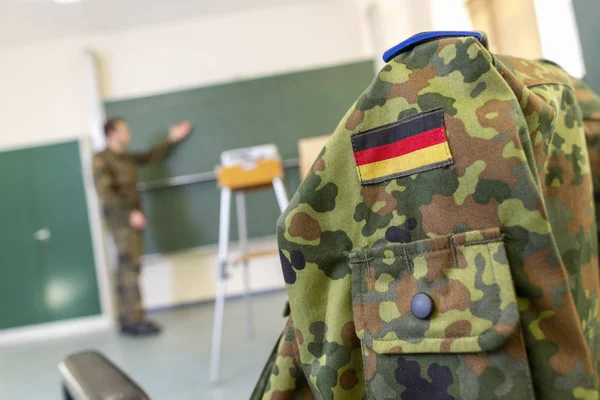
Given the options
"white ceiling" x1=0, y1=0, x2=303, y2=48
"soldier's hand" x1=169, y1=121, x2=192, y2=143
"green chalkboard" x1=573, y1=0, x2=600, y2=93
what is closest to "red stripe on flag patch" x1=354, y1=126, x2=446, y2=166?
"green chalkboard" x1=573, y1=0, x2=600, y2=93

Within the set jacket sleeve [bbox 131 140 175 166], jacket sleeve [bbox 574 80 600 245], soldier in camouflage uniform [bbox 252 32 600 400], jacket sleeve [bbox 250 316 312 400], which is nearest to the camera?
soldier in camouflage uniform [bbox 252 32 600 400]

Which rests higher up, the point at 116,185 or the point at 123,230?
the point at 116,185

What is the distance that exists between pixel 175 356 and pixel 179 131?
1.84 metres

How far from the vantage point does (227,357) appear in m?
2.25

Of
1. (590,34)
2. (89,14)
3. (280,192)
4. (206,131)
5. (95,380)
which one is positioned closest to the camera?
(95,380)

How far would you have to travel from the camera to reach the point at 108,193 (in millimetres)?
3332

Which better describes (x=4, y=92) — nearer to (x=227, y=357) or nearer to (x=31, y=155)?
(x=31, y=155)

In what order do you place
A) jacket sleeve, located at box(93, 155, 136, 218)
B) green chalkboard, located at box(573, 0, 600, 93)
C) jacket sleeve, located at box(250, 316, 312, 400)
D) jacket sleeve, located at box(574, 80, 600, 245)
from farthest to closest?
1. jacket sleeve, located at box(93, 155, 136, 218)
2. green chalkboard, located at box(573, 0, 600, 93)
3. jacket sleeve, located at box(574, 80, 600, 245)
4. jacket sleeve, located at box(250, 316, 312, 400)

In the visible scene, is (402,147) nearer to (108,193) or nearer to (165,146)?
(108,193)

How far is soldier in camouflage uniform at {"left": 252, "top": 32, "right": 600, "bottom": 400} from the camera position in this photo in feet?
1.10

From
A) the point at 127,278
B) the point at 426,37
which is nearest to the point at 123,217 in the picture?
the point at 127,278

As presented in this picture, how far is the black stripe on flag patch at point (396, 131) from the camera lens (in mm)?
379

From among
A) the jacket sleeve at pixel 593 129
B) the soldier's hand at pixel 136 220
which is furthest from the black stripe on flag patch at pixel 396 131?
the soldier's hand at pixel 136 220

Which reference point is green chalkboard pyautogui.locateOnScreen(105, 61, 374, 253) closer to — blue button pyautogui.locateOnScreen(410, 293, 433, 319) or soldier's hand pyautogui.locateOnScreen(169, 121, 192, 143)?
soldier's hand pyautogui.locateOnScreen(169, 121, 192, 143)
